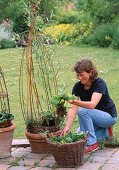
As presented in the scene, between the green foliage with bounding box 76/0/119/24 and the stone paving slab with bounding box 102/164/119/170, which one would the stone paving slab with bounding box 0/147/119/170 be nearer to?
the stone paving slab with bounding box 102/164/119/170

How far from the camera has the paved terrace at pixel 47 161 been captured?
3231mm

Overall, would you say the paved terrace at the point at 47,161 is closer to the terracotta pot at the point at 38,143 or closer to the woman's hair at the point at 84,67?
the terracotta pot at the point at 38,143

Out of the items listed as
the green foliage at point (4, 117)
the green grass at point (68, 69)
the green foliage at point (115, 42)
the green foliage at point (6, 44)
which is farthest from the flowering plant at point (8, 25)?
the green foliage at point (4, 117)

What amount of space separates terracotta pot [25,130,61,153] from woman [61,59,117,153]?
0.28 metres

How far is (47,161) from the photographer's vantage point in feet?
11.3

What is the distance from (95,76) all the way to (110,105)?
0.43m

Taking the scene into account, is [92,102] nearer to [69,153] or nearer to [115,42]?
[69,153]

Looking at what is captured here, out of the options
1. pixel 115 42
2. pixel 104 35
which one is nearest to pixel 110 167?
pixel 115 42

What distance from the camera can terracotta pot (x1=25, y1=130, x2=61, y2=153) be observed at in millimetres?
3625

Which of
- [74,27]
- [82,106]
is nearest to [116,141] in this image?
[82,106]

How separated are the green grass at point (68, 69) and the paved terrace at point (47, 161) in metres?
0.57

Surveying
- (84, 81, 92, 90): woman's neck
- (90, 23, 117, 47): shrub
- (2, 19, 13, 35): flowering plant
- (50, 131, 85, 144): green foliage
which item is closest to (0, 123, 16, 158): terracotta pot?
A: (50, 131, 85, 144): green foliage

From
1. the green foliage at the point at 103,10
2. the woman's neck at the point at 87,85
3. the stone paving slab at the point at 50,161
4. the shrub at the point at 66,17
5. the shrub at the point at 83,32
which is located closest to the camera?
the stone paving slab at the point at 50,161

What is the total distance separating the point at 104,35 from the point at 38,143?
1005 cm
